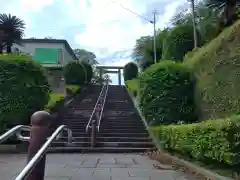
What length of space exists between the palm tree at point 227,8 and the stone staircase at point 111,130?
639 cm

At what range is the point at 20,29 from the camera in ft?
125

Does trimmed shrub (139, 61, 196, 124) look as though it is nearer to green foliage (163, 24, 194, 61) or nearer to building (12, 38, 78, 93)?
green foliage (163, 24, 194, 61)

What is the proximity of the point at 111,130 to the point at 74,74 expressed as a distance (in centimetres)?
1564

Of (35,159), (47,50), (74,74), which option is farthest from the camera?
(47,50)

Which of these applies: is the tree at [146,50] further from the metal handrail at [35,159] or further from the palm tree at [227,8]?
the metal handrail at [35,159]

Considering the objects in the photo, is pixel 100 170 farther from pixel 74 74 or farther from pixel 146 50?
pixel 146 50

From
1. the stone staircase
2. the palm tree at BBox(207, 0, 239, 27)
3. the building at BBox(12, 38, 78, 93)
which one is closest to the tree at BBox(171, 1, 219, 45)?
the palm tree at BBox(207, 0, 239, 27)

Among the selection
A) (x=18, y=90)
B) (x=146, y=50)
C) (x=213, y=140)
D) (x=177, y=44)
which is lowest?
(x=213, y=140)

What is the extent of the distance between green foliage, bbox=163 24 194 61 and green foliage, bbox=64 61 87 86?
39.0 feet

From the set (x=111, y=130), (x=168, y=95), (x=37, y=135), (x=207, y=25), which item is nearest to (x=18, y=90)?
(x=111, y=130)

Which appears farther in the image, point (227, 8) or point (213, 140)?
point (227, 8)

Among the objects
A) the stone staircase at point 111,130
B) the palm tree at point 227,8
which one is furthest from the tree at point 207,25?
the stone staircase at point 111,130

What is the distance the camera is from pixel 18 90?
13.5 metres

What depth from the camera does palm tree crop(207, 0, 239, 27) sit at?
17.2m
